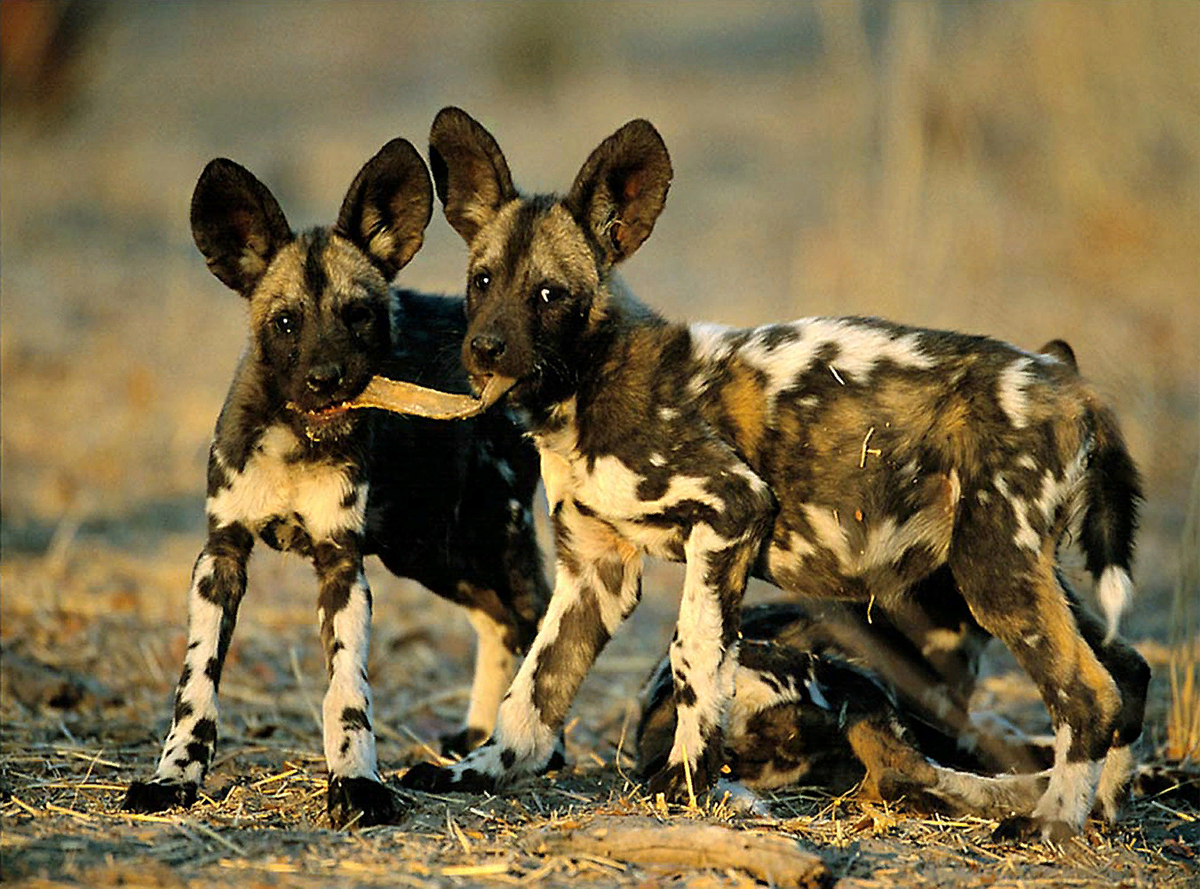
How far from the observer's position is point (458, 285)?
1055 centimetres

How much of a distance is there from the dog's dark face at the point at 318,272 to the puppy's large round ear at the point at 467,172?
73 mm

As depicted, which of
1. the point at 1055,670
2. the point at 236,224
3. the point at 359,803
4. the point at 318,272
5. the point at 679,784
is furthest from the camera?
the point at 236,224

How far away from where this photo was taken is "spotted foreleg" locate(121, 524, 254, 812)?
13.6 ft

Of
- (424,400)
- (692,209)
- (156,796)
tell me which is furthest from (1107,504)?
(692,209)

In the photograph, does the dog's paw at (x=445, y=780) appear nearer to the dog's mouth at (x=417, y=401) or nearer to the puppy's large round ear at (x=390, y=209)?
the dog's mouth at (x=417, y=401)

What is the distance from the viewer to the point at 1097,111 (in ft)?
40.8

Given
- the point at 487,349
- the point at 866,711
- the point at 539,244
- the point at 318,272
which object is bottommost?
the point at 866,711

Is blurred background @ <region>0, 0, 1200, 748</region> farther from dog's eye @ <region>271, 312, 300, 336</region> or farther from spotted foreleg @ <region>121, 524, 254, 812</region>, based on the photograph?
dog's eye @ <region>271, 312, 300, 336</region>

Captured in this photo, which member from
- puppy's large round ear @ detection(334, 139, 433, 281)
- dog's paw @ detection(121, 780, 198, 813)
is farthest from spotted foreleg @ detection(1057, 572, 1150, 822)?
dog's paw @ detection(121, 780, 198, 813)

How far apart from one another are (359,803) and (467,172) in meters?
1.90

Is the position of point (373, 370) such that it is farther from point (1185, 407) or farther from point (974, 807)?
point (1185, 407)

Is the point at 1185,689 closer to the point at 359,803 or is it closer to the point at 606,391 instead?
the point at 606,391

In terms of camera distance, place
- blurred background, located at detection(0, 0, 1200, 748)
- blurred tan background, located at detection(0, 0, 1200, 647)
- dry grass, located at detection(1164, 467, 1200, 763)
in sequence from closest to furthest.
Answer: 1. dry grass, located at detection(1164, 467, 1200, 763)
2. blurred background, located at detection(0, 0, 1200, 748)
3. blurred tan background, located at detection(0, 0, 1200, 647)

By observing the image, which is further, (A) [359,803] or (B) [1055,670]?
(B) [1055,670]
